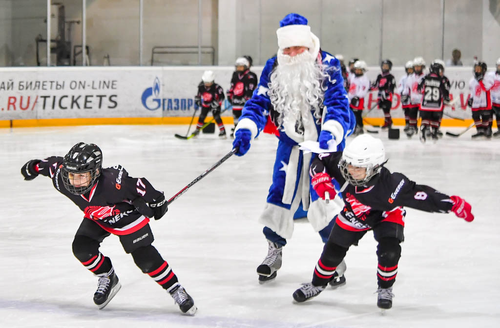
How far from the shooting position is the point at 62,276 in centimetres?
342

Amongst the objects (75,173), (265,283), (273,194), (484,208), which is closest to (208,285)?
(265,283)

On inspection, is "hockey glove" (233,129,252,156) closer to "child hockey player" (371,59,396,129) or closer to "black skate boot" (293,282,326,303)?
"black skate boot" (293,282,326,303)

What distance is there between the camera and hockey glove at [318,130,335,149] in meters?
3.09

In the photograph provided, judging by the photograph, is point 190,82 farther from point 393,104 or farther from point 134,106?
point 393,104

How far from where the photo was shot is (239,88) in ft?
34.9

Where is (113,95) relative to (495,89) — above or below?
below

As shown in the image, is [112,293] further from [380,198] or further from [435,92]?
A: [435,92]

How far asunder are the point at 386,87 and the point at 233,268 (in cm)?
866

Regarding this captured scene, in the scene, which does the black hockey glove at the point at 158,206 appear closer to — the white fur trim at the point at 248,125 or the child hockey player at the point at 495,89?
the white fur trim at the point at 248,125

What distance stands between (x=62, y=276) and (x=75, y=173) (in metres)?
0.95

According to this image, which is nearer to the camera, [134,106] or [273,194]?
[273,194]

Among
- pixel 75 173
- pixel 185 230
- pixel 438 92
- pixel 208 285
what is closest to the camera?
pixel 75 173

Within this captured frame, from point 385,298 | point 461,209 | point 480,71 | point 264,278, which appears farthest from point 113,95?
point 461,209

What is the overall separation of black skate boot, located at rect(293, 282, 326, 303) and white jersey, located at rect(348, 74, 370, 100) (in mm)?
8819
